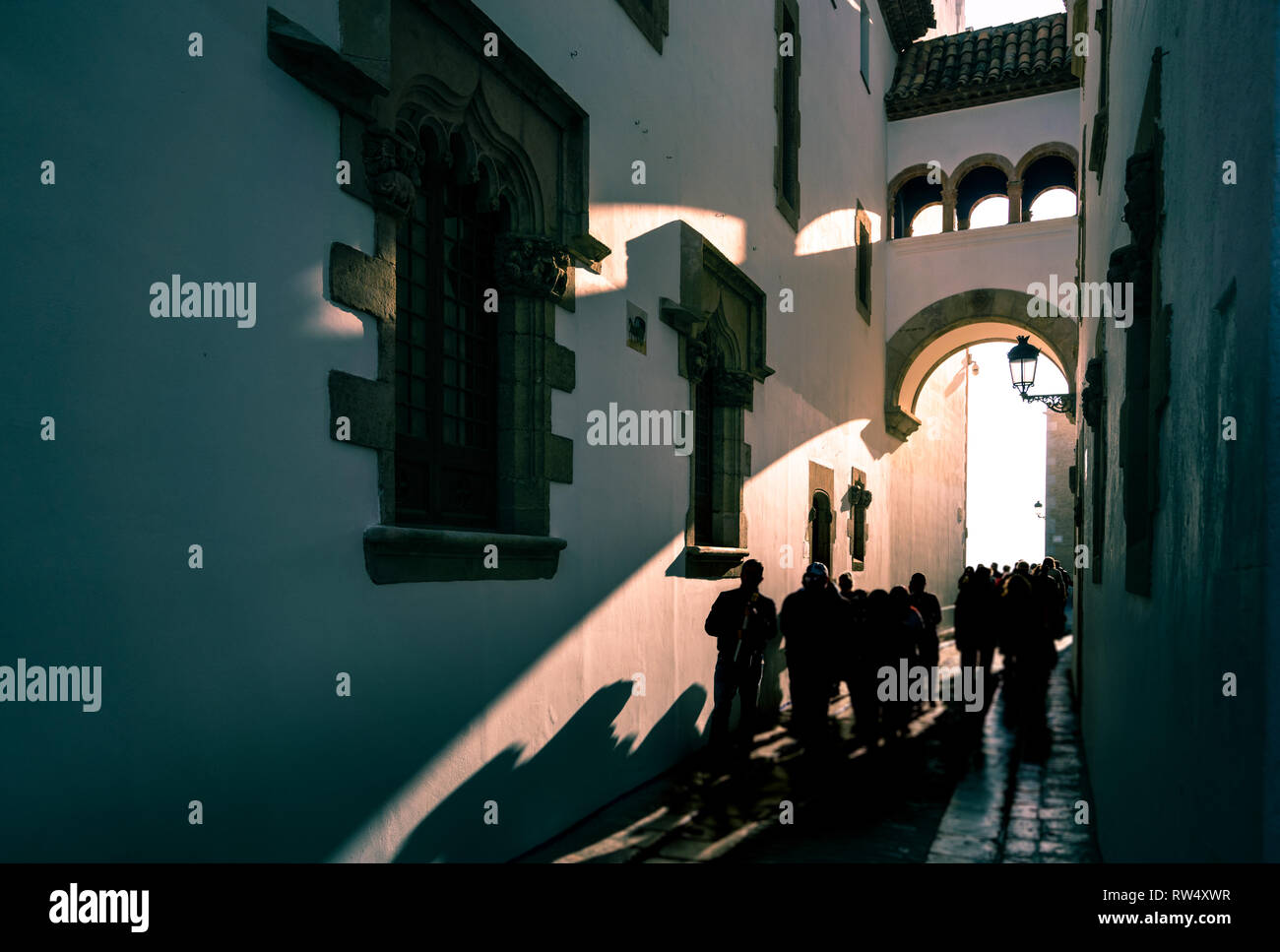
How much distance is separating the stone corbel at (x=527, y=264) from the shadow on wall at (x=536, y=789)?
2.62 meters

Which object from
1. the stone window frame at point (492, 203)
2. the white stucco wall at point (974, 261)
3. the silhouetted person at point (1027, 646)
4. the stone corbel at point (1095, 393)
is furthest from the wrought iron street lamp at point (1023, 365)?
the stone window frame at point (492, 203)

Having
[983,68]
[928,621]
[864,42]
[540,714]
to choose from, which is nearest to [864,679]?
[928,621]

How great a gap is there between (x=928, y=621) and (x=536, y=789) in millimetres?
6991

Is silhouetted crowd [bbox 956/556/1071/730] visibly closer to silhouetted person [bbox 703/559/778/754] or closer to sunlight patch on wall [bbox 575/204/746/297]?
silhouetted person [bbox 703/559/778/754]

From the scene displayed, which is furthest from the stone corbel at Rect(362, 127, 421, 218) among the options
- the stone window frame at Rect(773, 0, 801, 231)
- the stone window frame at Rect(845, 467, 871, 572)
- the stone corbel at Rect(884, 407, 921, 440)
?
the stone corbel at Rect(884, 407, 921, 440)

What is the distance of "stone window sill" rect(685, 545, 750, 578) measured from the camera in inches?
346

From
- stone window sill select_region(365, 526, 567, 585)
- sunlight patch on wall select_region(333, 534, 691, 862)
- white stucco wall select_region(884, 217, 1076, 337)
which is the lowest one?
sunlight patch on wall select_region(333, 534, 691, 862)

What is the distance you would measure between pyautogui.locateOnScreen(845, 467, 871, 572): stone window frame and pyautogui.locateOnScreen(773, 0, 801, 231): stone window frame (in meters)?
4.71

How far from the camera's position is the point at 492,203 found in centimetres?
582

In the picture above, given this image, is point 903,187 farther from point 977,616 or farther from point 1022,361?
point 977,616

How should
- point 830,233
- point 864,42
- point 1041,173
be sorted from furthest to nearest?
point 1041,173 < point 864,42 < point 830,233

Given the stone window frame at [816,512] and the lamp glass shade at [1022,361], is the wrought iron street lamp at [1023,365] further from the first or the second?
the stone window frame at [816,512]

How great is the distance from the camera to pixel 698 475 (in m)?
9.67
